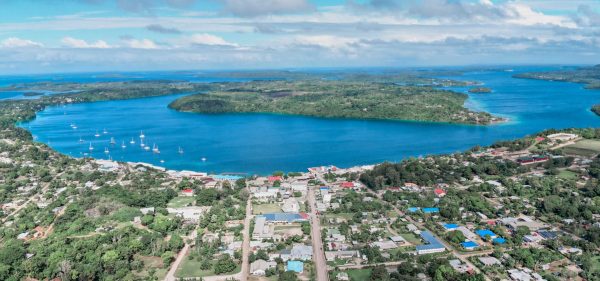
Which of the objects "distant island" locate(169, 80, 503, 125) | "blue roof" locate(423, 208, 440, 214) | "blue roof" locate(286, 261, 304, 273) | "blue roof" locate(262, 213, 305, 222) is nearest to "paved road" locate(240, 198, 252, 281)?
"blue roof" locate(262, 213, 305, 222)

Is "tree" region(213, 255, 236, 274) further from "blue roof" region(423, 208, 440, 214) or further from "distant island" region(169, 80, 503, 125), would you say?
"distant island" region(169, 80, 503, 125)

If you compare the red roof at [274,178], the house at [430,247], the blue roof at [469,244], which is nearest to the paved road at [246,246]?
the red roof at [274,178]

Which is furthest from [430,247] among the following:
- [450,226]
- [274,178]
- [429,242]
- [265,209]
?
[274,178]

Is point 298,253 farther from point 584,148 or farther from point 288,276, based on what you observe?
point 584,148

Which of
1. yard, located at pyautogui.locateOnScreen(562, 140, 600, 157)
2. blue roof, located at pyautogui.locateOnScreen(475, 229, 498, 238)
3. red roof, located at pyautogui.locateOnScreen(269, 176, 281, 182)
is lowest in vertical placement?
blue roof, located at pyautogui.locateOnScreen(475, 229, 498, 238)

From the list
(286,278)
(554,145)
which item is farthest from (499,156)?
(286,278)

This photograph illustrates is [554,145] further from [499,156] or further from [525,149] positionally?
[499,156]

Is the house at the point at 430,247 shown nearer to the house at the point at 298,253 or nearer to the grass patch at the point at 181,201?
the house at the point at 298,253
